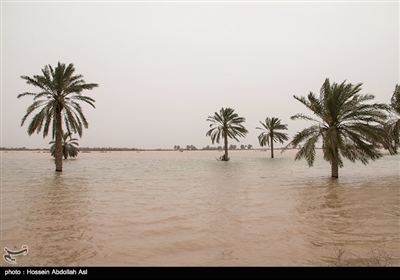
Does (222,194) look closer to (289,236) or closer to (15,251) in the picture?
(289,236)

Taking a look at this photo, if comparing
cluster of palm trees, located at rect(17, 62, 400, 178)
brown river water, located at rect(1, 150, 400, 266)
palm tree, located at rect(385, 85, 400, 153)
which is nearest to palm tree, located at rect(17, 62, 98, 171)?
cluster of palm trees, located at rect(17, 62, 400, 178)

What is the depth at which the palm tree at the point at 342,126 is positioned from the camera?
13161 mm

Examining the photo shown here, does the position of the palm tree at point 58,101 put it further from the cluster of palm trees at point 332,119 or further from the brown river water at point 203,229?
the brown river water at point 203,229

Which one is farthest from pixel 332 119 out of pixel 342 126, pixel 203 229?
pixel 203 229

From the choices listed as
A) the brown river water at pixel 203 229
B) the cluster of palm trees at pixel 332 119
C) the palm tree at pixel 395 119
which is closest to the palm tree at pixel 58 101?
the cluster of palm trees at pixel 332 119

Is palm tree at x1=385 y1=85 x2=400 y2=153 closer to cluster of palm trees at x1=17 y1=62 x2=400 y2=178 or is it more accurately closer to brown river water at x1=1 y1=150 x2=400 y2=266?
cluster of palm trees at x1=17 y1=62 x2=400 y2=178

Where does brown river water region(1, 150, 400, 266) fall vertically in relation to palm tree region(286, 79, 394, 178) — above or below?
below

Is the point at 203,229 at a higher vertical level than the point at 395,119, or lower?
lower

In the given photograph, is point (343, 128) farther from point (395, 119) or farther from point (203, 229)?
point (203, 229)

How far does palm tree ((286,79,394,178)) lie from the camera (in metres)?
13.2

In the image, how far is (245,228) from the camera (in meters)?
5.35

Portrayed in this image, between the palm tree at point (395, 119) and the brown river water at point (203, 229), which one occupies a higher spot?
the palm tree at point (395, 119)

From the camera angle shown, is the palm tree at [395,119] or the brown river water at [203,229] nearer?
the brown river water at [203,229]

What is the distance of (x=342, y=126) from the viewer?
46.6 ft
